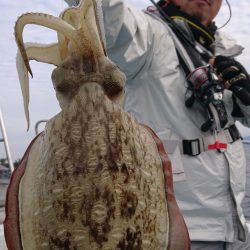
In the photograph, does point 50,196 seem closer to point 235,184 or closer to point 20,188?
point 20,188

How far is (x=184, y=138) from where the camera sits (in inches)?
94.8

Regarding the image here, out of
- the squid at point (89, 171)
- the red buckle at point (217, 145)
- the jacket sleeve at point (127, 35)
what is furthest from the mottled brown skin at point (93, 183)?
the red buckle at point (217, 145)

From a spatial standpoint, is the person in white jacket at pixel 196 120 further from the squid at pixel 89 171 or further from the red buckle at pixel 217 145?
the squid at pixel 89 171

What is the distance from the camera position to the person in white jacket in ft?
7.73

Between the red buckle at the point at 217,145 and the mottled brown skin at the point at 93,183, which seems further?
the red buckle at the point at 217,145

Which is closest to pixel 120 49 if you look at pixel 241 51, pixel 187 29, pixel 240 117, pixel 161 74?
pixel 161 74

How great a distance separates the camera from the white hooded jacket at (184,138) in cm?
235

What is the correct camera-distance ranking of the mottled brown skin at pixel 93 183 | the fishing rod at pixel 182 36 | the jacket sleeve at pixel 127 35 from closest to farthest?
the mottled brown skin at pixel 93 183 < the jacket sleeve at pixel 127 35 < the fishing rod at pixel 182 36

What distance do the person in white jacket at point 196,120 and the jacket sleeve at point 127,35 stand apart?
14 mm

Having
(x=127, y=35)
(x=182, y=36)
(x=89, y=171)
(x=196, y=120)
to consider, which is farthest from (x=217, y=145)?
(x=89, y=171)

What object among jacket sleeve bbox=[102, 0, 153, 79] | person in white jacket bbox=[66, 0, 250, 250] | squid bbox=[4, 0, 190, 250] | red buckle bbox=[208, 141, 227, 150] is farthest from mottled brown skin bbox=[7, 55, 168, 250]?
red buckle bbox=[208, 141, 227, 150]

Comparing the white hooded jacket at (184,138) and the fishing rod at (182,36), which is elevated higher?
the fishing rod at (182,36)

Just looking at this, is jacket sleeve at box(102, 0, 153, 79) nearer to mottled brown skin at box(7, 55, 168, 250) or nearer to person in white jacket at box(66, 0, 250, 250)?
person in white jacket at box(66, 0, 250, 250)

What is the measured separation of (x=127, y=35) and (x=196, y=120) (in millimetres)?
747
